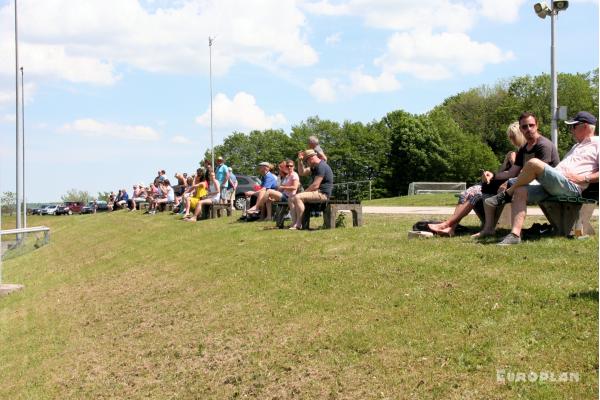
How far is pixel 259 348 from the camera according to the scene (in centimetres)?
623

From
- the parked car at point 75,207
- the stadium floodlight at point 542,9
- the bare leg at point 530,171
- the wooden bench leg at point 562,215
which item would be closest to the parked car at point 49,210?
the parked car at point 75,207

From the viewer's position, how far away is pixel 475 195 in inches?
356

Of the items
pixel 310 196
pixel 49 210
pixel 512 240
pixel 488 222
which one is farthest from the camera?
pixel 49 210

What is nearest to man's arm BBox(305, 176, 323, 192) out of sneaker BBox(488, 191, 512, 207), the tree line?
sneaker BBox(488, 191, 512, 207)

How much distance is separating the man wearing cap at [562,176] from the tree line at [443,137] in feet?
210

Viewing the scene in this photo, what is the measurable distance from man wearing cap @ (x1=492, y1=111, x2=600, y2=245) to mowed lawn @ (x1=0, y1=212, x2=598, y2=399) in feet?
1.40

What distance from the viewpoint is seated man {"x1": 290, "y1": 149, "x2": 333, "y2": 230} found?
12.2 meters

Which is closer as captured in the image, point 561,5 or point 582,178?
point 582,178

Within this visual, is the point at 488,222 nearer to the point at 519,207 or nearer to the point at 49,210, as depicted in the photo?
the point at 519,207

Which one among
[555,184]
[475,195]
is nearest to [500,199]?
[475,195]

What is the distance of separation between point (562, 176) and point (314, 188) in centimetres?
550

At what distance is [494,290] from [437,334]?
95cm

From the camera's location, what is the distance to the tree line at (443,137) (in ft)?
241

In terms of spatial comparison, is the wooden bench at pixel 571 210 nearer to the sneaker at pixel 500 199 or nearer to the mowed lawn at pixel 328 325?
the mowed lawn at pixel 328 325
